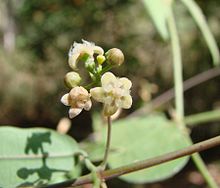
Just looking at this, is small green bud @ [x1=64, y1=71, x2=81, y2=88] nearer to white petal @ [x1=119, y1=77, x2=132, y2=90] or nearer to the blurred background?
white petal @ [x1=119, y1=77, x2=132, y2=90]

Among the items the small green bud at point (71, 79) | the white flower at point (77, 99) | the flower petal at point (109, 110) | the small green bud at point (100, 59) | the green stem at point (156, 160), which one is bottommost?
the green stem at point (156, 160)

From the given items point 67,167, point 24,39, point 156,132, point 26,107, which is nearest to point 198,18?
point 156,132

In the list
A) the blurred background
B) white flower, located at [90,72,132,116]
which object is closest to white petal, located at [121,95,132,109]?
white flower, located at [90,72,132,116]

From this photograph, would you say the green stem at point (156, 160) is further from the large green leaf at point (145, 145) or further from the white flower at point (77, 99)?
the large green leaf at point (145, 145)

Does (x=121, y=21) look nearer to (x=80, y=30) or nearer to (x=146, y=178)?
(x=80, y=30)

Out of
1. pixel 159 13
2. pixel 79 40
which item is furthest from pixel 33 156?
pixel 79 40

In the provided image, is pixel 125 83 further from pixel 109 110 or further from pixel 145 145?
pixel 145 145

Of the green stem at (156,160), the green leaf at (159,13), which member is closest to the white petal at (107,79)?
the green stem at (156,160)
